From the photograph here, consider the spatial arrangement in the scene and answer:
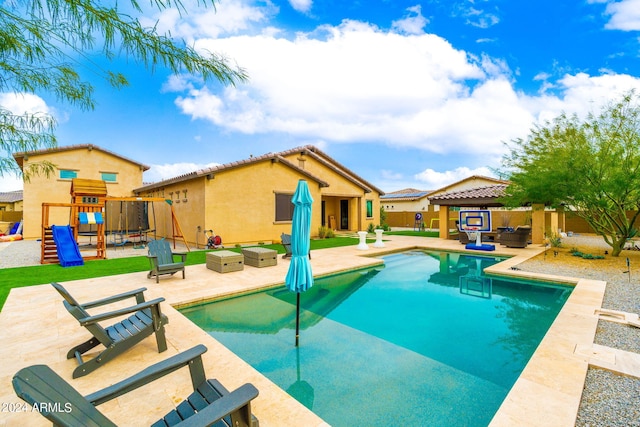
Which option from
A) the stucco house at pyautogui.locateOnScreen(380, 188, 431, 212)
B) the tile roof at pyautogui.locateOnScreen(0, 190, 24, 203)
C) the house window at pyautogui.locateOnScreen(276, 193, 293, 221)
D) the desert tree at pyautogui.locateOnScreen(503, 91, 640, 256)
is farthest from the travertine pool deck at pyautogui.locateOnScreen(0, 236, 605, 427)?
the tile roof at pyautogui.locateOnScreen(0, 190, 24, 203)

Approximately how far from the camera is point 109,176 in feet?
70.0

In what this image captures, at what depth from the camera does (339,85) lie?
14086 mm

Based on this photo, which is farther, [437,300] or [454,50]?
[454,50]

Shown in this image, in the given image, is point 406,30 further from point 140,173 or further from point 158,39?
point 140,173

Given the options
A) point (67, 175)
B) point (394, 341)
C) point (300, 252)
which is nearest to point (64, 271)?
point (300, 252)

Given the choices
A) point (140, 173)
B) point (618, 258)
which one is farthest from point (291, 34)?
point (140, 173)

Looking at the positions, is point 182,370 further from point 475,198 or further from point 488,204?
point 488,204

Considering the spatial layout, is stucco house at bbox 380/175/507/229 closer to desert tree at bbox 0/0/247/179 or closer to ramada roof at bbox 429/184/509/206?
ramada roof at bbox 429/184/509/206

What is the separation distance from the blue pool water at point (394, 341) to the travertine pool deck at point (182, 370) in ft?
1.31

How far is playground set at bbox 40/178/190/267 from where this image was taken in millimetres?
10281

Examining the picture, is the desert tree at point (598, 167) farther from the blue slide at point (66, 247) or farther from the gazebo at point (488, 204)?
the blue slide at point (66, 247)

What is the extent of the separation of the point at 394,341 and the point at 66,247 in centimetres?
1125

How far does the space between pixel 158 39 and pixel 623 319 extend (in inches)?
324

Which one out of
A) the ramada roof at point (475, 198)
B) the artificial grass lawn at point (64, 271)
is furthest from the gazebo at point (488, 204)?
the artificial grass lawn at point (64, 271)
